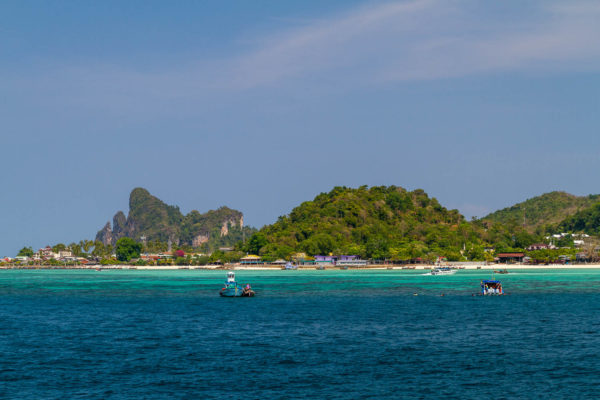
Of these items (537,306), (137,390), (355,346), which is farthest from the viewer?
(537,306)

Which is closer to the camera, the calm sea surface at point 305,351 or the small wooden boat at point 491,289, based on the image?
the calm sea surface at point 305,351

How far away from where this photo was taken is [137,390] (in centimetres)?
3619

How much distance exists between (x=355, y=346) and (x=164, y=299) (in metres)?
55.3

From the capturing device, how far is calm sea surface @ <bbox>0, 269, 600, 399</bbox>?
119 ft

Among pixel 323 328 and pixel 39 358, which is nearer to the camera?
pixel 39 358

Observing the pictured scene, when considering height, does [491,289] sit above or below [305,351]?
above

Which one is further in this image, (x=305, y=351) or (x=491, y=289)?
(x=491, y=289)

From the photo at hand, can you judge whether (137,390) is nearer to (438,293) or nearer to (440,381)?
(440,381)

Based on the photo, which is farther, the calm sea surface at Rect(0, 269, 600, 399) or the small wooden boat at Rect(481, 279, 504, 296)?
the small wooden boat at Rect(481, 279, 504, 296)

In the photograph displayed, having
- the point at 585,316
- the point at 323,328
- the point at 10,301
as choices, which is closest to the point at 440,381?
the point at 323,328

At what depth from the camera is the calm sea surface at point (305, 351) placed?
36.4m

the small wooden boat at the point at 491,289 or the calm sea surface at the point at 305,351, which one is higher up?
the small wooden boat at the point at 491,289

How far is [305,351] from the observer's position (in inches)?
1884

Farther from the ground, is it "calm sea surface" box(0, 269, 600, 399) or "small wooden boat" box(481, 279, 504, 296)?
"small wooden boat" box(481, 279, 504, 296)
